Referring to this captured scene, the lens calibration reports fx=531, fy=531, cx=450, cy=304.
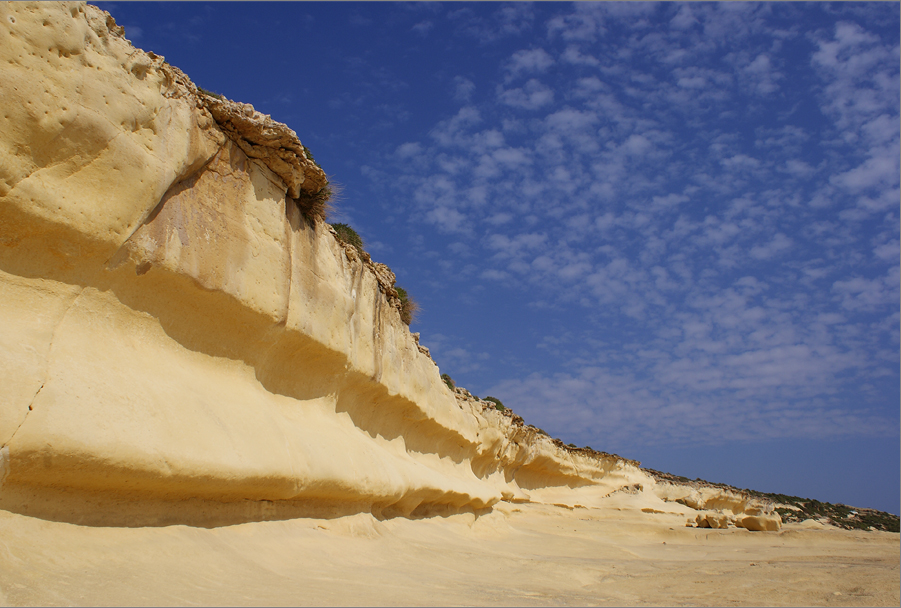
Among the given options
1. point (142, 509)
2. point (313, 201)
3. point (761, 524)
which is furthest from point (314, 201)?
point (761, 524)

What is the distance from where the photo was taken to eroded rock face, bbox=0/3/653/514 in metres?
4.22

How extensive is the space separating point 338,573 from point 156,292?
334 cm

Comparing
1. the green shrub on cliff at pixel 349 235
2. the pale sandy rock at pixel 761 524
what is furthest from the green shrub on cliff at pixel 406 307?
the pale sandy rock at pixel 761 524

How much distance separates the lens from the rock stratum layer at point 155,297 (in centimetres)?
420

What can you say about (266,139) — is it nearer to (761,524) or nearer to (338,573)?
(338,573)

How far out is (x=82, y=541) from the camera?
3920mm

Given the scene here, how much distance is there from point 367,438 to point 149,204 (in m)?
5.60

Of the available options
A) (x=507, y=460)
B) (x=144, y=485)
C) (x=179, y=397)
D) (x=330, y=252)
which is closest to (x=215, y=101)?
(x=330, y=252)

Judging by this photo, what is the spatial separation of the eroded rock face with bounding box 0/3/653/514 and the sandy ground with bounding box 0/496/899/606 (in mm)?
452

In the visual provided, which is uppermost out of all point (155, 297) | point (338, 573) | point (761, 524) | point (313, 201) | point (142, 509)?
point (313, 201)

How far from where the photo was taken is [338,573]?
5.04 m

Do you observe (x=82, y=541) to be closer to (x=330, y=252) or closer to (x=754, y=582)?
(x=330, y=252)

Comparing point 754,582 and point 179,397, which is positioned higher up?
point 179,397

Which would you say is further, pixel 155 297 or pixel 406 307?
pixel 406 307
